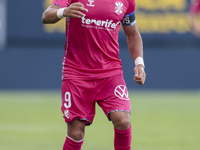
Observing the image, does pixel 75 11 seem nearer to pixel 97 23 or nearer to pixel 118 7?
pixel 97 23

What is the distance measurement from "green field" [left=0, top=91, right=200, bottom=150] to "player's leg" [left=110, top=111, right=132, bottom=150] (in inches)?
73.4

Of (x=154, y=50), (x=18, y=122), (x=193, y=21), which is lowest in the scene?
(x=18, y=122)

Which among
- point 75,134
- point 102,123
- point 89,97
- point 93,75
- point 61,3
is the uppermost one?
point 61,3

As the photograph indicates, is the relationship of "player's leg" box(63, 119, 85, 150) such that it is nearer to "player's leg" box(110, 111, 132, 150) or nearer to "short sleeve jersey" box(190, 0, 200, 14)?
"player's leg" box(110, 111, 132, 150)

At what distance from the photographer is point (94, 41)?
489 centimetres

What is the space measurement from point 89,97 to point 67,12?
1.14m

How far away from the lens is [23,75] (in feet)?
52.1

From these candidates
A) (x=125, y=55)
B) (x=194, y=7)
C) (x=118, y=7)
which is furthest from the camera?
(x=125, y=55)

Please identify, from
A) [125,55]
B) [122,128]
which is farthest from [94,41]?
[125,55]

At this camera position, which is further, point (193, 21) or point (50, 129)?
point (193, 21)

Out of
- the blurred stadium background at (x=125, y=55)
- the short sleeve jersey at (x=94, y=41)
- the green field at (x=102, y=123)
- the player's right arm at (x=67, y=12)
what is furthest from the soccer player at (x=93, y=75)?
the blurred stadium background at (x=125, y=55)

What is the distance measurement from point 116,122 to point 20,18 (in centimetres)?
1137

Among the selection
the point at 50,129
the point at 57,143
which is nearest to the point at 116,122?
the point at 57,143

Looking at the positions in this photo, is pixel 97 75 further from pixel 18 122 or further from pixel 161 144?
pixel 18 122
